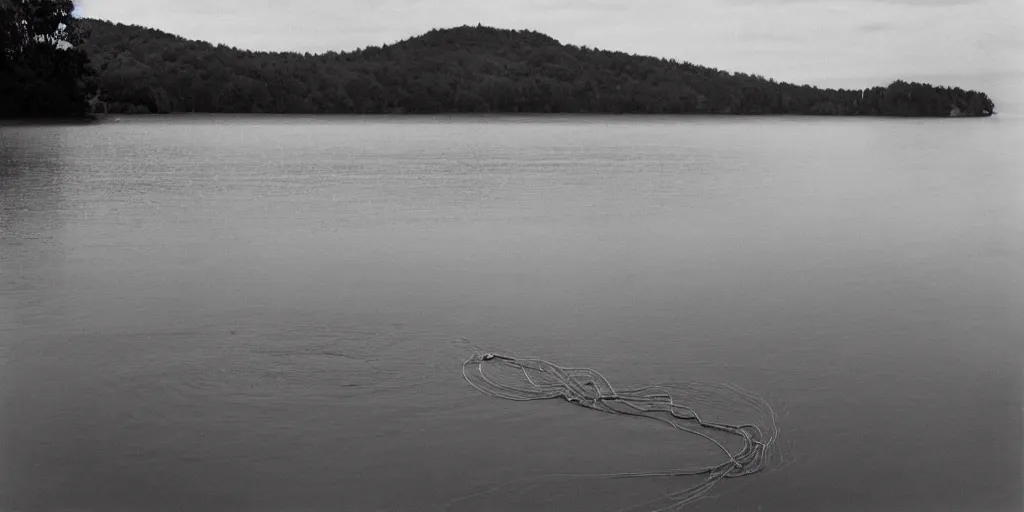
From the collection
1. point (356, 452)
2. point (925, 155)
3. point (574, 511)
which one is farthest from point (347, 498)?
point (925, 155)

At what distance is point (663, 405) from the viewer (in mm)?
4781

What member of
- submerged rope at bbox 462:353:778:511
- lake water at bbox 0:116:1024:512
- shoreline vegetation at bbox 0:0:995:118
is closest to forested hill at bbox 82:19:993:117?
shoreline vegetation at bbox 0:0:995:118

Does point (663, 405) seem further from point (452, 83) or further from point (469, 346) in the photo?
point (452, 83)

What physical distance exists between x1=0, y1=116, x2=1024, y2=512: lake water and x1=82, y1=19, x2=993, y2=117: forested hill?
8046 cm

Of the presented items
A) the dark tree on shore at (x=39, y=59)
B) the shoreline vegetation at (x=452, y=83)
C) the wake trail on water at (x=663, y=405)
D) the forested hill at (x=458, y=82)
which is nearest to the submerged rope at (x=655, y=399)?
the wake trail on water at (x=663, y=405)

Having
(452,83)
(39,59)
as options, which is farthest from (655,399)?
(452,83)

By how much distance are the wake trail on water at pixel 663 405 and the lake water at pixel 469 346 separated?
86mm

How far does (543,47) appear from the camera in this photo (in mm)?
115250

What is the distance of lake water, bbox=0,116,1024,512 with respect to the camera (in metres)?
3.99

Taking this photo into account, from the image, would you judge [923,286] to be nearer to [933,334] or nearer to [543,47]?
[933,334]

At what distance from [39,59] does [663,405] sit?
191 ft

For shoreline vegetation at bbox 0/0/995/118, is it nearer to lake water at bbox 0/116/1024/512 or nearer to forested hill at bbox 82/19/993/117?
forested hill at bbox 82/19/993/117

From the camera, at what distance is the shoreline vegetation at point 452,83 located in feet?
297

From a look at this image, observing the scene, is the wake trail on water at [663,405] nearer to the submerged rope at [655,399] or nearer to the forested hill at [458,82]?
the submerged rope at [655,399]
